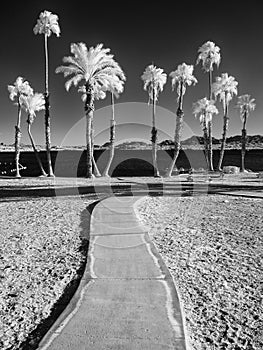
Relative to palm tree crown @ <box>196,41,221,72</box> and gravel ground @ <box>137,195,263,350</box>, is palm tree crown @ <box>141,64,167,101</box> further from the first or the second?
gravel ground @ <box>137,195,263,350</box>

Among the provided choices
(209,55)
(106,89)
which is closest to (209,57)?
(209,55)

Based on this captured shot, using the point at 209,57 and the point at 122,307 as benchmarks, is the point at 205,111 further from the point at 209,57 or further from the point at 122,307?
the point at 122,307

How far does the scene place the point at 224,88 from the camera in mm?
42312

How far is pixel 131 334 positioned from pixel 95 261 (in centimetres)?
260

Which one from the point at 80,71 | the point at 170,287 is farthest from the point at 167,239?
the point at 80,71

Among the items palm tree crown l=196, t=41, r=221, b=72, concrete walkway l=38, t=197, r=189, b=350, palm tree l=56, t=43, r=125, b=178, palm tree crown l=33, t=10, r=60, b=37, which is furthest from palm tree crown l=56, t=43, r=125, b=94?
concrete walkway l=38, t=197, r=189, b=350

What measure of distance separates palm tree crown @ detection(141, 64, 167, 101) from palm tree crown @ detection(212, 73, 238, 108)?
27.6 feet

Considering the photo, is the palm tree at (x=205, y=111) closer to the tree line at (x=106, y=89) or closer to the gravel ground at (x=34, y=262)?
the tree line at (x=106, y=89)

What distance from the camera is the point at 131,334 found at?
3838mm

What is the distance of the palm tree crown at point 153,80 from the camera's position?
36.6m

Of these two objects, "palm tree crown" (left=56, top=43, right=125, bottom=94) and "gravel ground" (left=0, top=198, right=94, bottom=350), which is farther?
"palm tree crown" (left=56, top=43, right=125, bottom=94)

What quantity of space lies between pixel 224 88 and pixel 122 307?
4143cm

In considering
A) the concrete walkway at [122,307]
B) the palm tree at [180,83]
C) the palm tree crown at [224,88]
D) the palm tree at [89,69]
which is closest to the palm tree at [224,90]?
the palm tree crown at [224,88]

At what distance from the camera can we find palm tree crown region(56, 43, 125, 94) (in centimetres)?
2722
